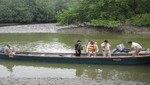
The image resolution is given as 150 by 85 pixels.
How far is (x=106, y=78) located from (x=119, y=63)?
367cm

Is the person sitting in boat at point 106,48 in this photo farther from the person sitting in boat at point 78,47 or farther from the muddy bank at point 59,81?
the muddy bank at point 59,81

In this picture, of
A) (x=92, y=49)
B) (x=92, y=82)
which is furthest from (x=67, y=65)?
(x=92, y=82)

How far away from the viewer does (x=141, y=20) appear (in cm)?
4953

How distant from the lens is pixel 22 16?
79.9 m

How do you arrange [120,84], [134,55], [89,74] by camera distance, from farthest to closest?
[134,55]
[89,74]
[120,84]

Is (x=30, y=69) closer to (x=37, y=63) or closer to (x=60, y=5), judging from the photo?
(x=37, y=63)

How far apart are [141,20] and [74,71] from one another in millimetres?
30063

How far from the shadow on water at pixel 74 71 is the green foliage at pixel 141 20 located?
27919 millimetres

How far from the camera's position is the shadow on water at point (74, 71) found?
65.7 feet

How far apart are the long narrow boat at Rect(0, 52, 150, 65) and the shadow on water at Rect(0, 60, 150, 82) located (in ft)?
1.09

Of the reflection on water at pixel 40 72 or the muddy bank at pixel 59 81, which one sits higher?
the muddy bank at pixel 59 81

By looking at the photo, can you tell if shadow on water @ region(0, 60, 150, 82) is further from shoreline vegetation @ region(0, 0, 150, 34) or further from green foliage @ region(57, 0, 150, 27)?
green foliage @ region(57, 0, 150, 27)

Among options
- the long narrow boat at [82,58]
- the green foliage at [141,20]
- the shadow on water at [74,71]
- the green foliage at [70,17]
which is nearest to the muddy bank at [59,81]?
the shadow on water at [74,71]

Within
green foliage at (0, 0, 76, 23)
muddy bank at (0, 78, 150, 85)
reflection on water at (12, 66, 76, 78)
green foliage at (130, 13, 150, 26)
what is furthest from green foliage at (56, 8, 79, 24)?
muddy bank at (0, 78, 150, 85)
